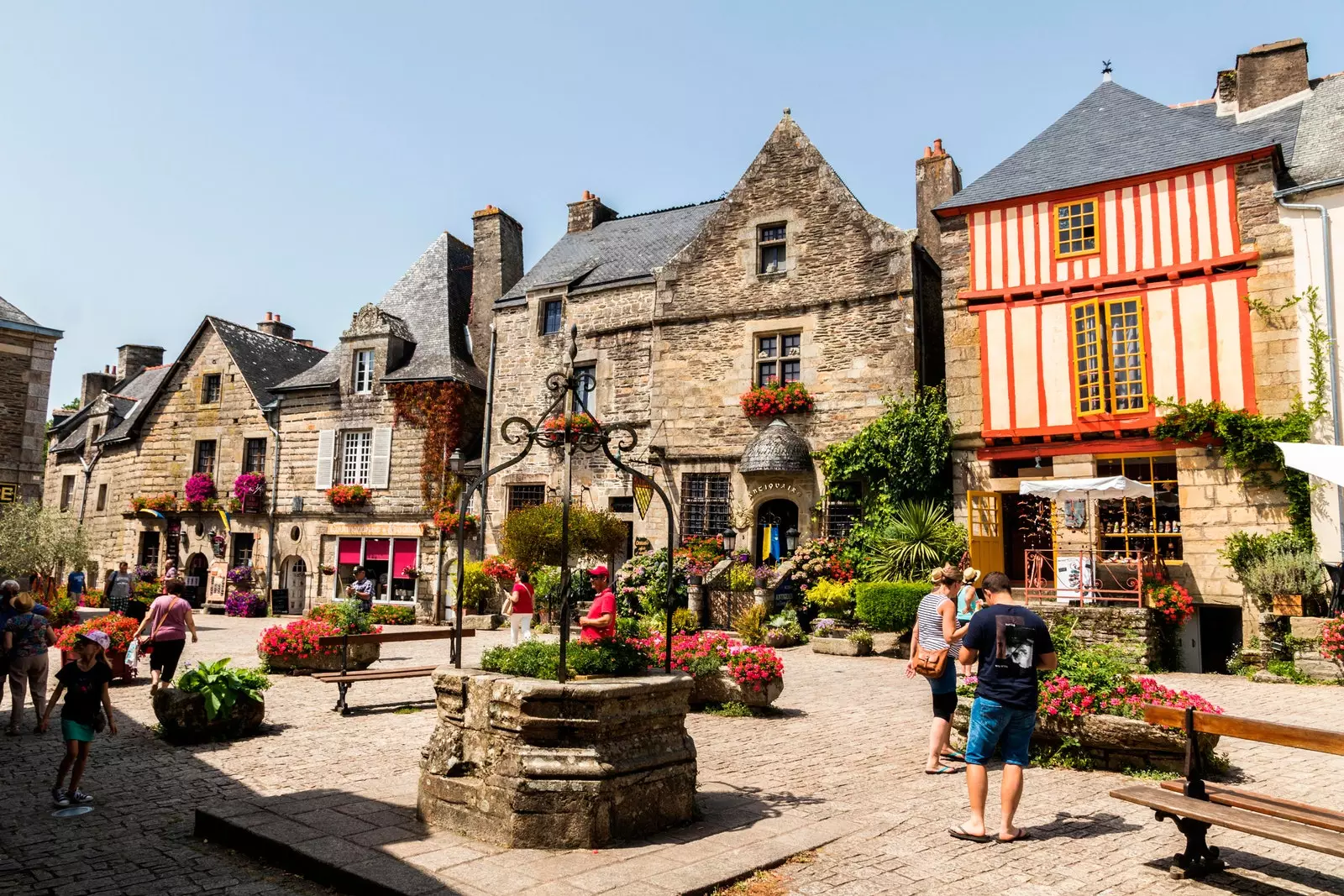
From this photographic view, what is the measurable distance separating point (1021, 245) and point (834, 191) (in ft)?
13.0

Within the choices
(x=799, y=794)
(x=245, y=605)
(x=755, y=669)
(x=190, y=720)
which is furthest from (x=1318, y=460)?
(x=245, y=605)

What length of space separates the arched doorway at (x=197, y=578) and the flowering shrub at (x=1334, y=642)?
2458 centimetres

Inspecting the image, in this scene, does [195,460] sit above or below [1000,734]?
above

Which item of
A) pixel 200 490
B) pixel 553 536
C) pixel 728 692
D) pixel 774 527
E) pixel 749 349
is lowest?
pixel 728 692

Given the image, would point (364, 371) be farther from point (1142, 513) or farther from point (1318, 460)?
point (1318, 460)

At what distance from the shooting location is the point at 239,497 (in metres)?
24.1

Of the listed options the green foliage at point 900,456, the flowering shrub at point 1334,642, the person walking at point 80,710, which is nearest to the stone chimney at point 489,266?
the green foliage at point 900,456

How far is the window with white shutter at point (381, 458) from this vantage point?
22.7 meters

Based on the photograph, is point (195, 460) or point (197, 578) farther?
point (195, 460)

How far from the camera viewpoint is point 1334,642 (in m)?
10.6

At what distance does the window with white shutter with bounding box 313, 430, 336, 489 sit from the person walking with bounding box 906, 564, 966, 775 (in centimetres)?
1960

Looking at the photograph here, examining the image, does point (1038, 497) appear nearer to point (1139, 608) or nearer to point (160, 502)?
point (1139, 608)

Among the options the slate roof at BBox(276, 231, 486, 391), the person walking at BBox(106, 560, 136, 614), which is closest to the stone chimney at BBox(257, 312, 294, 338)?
the slate roof at BBox(276, 231, 486, 391)

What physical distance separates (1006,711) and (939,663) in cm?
160
